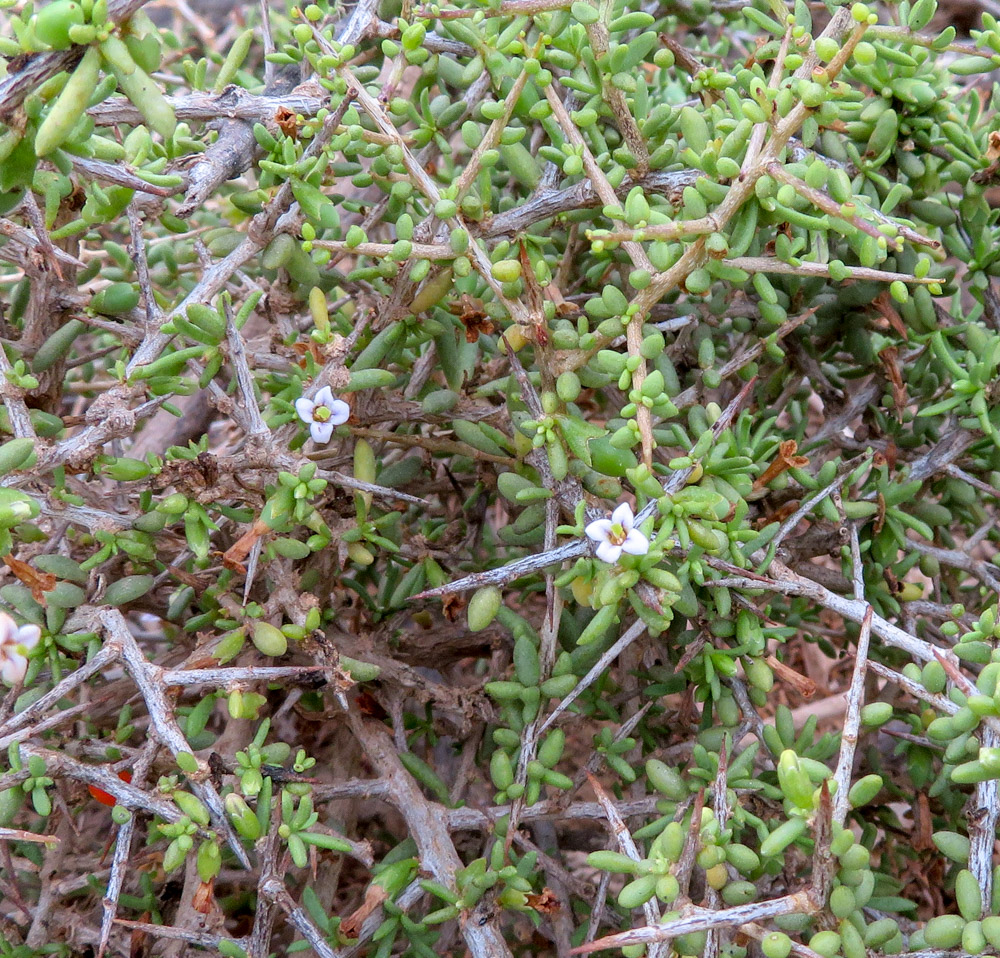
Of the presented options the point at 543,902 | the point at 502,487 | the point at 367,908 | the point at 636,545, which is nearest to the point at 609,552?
the point at 636,545

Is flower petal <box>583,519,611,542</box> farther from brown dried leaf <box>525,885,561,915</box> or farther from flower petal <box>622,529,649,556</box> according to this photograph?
brown dried leaf <box>525,885,561,915</box>

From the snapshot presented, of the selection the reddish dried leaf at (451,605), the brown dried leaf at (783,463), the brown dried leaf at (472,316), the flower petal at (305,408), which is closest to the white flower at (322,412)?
the flower petal at (305,408)

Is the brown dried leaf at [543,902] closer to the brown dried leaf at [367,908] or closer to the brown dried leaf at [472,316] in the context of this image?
the brown dried leaf at [367,908]

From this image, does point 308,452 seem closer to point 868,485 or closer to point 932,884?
point 868,485

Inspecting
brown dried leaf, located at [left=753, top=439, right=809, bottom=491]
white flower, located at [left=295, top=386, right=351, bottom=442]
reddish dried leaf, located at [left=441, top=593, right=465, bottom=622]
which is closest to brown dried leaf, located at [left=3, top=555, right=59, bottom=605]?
white flower, located at [left=295, top=386, right=351, bottom=442]

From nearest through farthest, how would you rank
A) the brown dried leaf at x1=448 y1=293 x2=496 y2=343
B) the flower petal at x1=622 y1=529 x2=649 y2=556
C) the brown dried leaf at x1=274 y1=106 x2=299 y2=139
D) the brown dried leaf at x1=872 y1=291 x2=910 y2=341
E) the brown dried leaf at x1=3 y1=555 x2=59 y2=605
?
the flower petal at x1=622 y1=529 x2=649 y2=556 < the brown dried leaf at x1=3 y1=555 x2=59 y2=605 < the brown dried leaf at x1=274 y1=106 x2=299 y2=139 < the brown dried leaf at x1=448 y1=293 x2=496 y2=343 < the brown dried leaf at x1=872 y1=291 x2=910 y2=341

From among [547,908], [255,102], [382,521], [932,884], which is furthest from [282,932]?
[255,102]

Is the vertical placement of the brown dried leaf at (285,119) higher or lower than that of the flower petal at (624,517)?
higher
